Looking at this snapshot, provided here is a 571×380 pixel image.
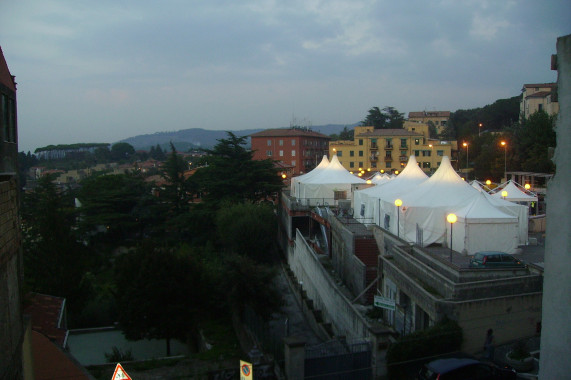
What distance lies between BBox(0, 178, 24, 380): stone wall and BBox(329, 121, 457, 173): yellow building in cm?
6045

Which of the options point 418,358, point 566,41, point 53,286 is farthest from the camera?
point 53,286

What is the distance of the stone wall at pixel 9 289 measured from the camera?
6180 millimetres

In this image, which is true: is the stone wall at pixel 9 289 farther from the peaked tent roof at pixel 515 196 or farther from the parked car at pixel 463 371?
the peaked tent roof at pixel 515 196

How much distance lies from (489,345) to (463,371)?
7.14ft

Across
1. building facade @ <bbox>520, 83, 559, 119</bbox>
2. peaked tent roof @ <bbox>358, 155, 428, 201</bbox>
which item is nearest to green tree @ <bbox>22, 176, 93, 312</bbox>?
peaked tent roof @ <bbox>358, 155, 428, 201</bbox>

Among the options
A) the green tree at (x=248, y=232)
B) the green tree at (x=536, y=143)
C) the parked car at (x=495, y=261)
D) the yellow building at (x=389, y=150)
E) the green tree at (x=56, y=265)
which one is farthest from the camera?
the yellow building at (x=389, y=150)

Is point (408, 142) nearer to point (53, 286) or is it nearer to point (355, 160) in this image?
point (355, 160)

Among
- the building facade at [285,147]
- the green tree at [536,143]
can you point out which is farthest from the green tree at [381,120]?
the green tree at [536,143]

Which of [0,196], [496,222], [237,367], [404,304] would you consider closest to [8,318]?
[0,196]

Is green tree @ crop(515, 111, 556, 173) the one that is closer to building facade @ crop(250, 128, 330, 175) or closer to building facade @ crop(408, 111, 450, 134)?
building facade @ crop(250, 128, 330, 175)

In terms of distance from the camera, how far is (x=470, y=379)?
968cm

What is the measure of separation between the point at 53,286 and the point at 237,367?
42.1ft

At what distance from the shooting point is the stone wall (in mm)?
6180

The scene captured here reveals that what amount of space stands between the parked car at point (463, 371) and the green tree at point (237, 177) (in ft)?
94.8
